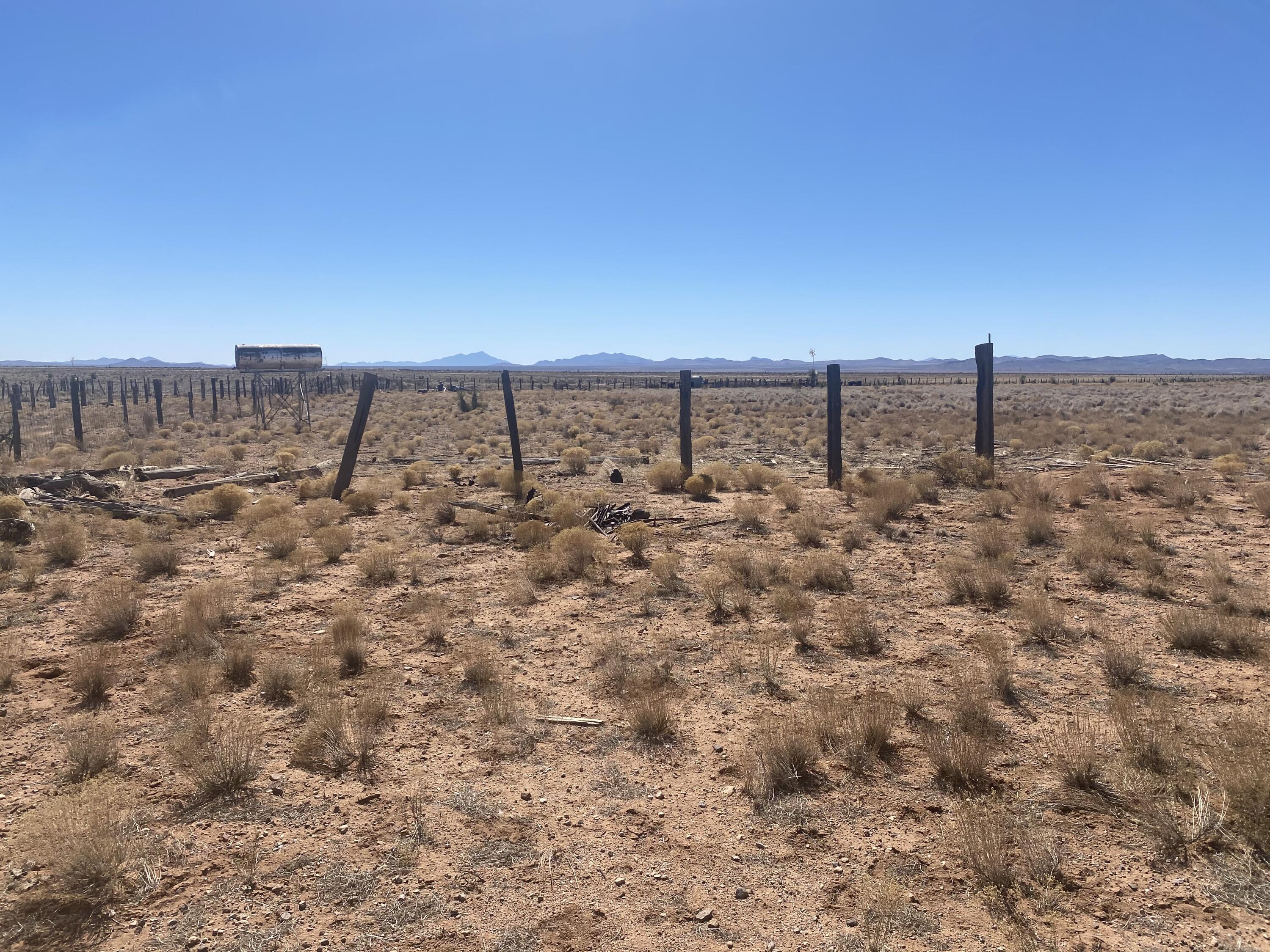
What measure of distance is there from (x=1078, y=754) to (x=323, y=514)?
1264 centimetres

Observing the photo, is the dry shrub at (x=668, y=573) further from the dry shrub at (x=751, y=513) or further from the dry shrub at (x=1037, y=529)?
the dry shrub at (x=1037, y=529)

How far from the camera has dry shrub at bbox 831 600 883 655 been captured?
7.48 m

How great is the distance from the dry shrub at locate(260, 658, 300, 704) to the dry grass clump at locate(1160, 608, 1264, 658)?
8253mm

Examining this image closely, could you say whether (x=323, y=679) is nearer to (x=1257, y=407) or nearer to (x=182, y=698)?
(x=182, y=698)

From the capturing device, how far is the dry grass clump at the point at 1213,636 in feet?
22.7

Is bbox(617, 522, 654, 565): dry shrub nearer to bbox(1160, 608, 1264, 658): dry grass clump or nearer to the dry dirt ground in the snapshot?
the dry dirt ground

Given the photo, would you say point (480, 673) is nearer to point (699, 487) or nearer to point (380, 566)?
point (380, 566)

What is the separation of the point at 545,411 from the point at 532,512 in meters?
31.6

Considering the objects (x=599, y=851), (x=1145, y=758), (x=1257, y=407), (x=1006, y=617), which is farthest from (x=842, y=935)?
(x=1257, y=407)

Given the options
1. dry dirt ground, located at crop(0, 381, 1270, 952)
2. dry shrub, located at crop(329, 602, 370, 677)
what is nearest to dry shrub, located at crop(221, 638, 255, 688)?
dry dirt ground, located at crop(0, 381, 1270, 952)

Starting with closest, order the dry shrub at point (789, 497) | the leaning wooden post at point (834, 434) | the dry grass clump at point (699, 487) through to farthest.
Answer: the dry shrub at point (789, 497) < the dry grass clump at point (699, 487) < the leaning wooden post at point (834, 434)

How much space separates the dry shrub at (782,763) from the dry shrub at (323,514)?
10212mm

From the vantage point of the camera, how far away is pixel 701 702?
6.40 meters

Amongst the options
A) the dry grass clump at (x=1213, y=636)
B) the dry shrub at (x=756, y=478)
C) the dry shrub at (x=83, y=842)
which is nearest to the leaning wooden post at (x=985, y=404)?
the dry shrub at (x=756, y=478)
